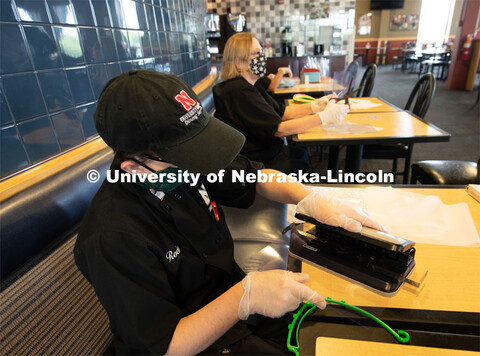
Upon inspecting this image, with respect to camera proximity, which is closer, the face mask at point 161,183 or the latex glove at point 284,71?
the face mask at point 161,183

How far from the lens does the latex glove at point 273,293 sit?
0.73 metres

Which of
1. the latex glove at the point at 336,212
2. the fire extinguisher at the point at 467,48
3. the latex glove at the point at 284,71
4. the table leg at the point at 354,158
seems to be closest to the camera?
the latex glove at the point at 336,212

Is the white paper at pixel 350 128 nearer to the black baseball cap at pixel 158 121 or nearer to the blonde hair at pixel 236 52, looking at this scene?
the blonde hair at pixel 236 52

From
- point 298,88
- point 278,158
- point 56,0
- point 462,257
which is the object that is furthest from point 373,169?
point 56,0

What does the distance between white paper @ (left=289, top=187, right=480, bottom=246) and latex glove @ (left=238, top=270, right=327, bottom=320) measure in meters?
0.40

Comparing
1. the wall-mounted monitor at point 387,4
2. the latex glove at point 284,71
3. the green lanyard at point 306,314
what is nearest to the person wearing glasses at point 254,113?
the green lanyard at point 306,314

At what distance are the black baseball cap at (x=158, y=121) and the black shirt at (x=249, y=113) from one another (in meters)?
1.20

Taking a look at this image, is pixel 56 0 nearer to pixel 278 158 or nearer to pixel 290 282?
pixel 290 282

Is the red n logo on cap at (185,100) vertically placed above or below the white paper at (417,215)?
above

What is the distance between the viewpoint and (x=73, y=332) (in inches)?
29.7

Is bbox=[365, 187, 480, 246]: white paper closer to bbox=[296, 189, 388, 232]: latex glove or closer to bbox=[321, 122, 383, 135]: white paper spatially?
bbox=[296, 189, 388, 232]: latex glove

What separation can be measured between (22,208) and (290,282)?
735mm

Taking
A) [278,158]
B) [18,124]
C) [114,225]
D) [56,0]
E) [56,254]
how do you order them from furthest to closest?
1. [278,158]
2. [56,0]
3. [18,124]
4. [56,254]
5. [114,225]

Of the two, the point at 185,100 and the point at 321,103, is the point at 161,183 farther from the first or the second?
the point at 321,103
